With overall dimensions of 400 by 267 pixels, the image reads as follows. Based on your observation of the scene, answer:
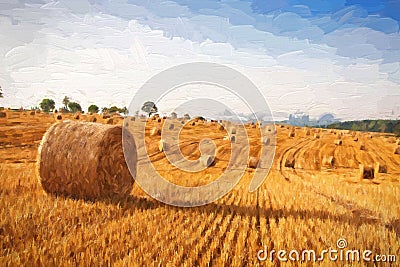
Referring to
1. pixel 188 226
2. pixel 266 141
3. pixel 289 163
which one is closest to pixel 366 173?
pixel 289 163

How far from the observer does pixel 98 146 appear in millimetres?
6230

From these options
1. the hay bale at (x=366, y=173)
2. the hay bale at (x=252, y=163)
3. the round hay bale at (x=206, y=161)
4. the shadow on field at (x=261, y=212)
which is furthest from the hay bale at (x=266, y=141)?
the shadow on field at (x=261, y=212)

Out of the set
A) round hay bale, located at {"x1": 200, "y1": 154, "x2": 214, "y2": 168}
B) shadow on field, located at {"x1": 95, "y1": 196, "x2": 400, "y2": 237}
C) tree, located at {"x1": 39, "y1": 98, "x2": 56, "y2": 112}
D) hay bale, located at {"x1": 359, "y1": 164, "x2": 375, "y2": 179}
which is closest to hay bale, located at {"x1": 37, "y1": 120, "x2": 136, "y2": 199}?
shadow on field, located at {"x1": 95, "y1": 196, "x2": 400, "y2": 237}

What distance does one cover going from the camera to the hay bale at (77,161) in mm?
6086

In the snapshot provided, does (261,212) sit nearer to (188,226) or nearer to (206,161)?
(188,226)

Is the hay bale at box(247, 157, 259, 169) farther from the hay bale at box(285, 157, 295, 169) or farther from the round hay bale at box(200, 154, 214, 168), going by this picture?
the hay bale at box(285, 157, 295, 169)

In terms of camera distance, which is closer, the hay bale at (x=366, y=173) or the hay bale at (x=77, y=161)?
the hay bale at (x=77, y=161)

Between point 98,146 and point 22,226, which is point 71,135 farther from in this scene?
point 22,226

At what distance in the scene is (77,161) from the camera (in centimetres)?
612

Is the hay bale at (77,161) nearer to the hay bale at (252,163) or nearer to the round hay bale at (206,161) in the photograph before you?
the round hay bale at (206,161)

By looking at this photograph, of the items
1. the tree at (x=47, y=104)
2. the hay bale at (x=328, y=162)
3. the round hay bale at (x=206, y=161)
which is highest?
the tree at (x=47, y=104)

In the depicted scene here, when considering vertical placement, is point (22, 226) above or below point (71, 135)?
below

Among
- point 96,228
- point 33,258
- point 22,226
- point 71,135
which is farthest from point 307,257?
point 71,135

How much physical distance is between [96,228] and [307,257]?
8.46 ft
